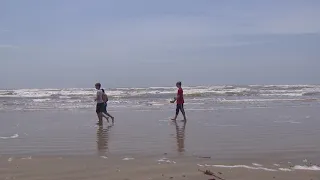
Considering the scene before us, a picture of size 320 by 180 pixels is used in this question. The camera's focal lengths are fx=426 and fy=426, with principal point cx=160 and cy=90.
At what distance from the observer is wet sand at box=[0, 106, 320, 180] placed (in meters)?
6.67

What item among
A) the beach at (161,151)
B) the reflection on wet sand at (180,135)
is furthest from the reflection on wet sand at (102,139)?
the reflection on wet sand at (180,135)

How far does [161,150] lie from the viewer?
895cm

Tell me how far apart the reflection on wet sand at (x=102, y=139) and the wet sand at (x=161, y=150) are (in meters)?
0.02

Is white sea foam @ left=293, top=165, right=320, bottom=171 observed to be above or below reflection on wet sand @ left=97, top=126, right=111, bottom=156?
below

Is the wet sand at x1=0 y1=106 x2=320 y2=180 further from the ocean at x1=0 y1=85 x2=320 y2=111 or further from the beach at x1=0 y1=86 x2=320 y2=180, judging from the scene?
the ocean at x1=0 y1=85 x2=320 y2=111

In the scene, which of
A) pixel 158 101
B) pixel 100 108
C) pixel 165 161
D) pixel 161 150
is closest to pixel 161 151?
pixel 161 150

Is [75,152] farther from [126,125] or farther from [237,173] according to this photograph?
[126,125]

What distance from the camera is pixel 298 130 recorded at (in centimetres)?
1232

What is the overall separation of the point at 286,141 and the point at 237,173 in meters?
4.04

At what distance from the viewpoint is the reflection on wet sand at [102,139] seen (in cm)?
898

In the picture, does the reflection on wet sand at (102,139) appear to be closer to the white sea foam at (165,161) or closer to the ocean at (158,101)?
the white sea foam at (165,161)

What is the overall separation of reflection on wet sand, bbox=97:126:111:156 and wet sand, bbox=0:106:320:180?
2cm

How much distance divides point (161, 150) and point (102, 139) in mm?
2416

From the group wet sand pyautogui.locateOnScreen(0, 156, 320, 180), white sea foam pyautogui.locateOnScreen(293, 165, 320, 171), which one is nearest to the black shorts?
wet sand pyautogui.locateOnScreen(0, 156, 320, 180)
